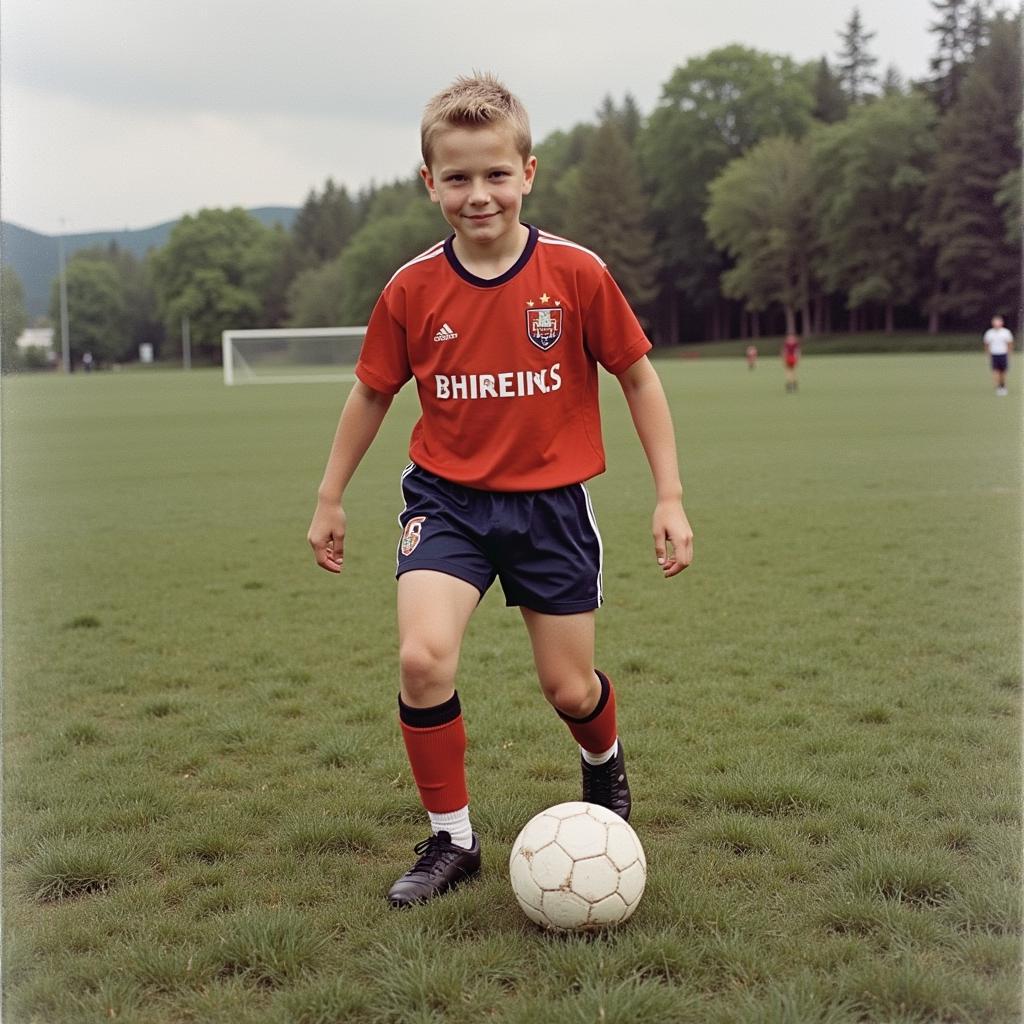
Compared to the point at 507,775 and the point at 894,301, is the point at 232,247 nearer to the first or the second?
the point at 894,301

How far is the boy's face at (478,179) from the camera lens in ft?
11.5

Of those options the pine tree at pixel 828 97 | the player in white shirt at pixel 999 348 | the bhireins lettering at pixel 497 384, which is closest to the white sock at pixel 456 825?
the bhireins lettering at pixel 497 384

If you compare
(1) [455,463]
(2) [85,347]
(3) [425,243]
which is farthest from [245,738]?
(2) [85,347]

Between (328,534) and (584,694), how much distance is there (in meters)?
0.99

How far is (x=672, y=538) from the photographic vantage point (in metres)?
3.63

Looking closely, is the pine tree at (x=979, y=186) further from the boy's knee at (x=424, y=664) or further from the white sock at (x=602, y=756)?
the boy's knee at (x=424, y=664)

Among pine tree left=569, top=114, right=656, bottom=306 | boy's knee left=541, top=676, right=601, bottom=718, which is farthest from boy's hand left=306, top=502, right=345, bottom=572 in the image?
pine tree left=569, top=114, right=656, bottom=306

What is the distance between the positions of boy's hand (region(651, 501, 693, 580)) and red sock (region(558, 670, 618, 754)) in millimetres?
542

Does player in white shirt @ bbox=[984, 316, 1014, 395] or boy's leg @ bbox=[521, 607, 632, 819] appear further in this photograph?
player in white shirt @ bbox=[984, 316, 1014, 395]

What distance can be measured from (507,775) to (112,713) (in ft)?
7.31

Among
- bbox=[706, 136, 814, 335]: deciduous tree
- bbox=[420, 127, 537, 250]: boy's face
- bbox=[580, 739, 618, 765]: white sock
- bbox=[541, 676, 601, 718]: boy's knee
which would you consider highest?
bbox=[706, 136, 814, 335]: deciduous tree

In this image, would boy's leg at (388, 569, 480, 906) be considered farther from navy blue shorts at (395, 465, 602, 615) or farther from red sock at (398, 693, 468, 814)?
navy blue shorts at (395, 465, 602, 615)

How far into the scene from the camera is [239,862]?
383 cm

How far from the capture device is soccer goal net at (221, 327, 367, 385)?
49.5 m
